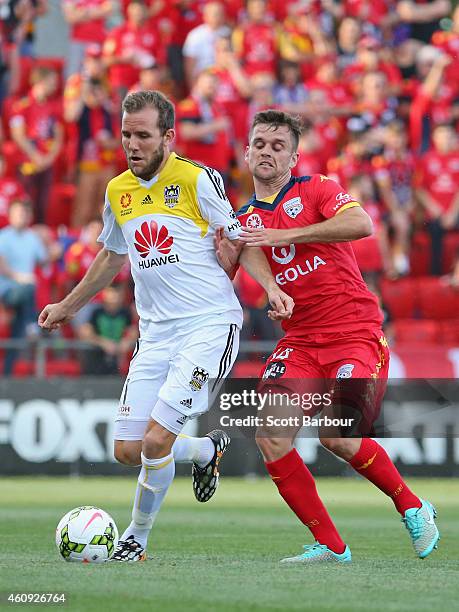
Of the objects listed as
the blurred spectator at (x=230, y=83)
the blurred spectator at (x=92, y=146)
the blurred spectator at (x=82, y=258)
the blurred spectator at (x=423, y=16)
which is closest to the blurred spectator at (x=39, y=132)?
the blurred spectator at (x=92, y=146)

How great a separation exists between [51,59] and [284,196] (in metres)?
12.6

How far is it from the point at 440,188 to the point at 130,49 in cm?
504

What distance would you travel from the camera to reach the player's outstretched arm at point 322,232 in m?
7.91

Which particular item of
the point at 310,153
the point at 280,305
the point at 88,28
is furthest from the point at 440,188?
the point at 280,305

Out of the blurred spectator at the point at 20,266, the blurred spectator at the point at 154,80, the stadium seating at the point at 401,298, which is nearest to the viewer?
the blurred spectator at the point at 20,266

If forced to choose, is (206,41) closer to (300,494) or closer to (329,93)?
(329,93)

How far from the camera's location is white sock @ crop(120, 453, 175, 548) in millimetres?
7945

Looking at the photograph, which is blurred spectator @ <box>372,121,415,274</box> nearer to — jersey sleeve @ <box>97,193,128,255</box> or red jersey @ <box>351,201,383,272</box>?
red jersey @ <box>351,201,383,272</box>

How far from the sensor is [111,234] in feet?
27.7

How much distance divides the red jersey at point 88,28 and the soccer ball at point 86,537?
1365 cm

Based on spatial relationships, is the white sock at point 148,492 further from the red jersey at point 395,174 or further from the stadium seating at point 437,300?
the red jersey at point 395,174

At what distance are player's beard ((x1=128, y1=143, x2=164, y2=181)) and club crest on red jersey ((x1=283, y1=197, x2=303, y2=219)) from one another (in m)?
0.87

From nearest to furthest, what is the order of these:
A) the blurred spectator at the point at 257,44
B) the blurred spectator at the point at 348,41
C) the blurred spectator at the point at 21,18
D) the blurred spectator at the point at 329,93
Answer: the blurred spectator at the point at 329,93
the blurred spectator at the point at 257,44
the blurred spectator at the point at 21,18
the blurred spectator at the point at 348,41

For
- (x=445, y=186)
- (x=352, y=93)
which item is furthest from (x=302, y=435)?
(x=352, y=93)
